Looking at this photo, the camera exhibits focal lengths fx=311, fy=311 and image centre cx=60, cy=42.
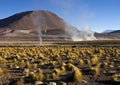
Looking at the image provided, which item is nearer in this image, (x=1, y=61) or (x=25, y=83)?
(x=25, y=83)

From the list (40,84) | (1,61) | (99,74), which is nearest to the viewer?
(40,84)

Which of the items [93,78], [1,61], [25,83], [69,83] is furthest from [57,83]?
[1,61]

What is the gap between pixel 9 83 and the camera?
14859 mm

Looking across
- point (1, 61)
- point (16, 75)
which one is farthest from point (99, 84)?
point (1, 61)

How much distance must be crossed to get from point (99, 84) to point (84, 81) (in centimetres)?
84

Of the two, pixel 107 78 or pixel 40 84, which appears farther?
pixel 107 78

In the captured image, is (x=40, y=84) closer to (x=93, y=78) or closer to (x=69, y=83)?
(x=69, y=83)

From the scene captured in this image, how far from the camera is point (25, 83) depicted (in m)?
15.0

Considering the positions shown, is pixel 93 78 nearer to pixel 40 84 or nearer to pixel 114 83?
pixel 114 83

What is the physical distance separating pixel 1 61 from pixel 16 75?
8492mm

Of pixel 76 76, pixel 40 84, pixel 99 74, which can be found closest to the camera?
pixel 40 84

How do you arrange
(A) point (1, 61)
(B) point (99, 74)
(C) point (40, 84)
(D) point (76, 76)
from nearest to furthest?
(C) point (40, 84), (D) point (76, 76), (B) point (99, 74), (A) point (1, 61)

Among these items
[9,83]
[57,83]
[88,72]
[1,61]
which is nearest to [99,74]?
[88,72]

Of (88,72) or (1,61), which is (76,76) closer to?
(88,72)
